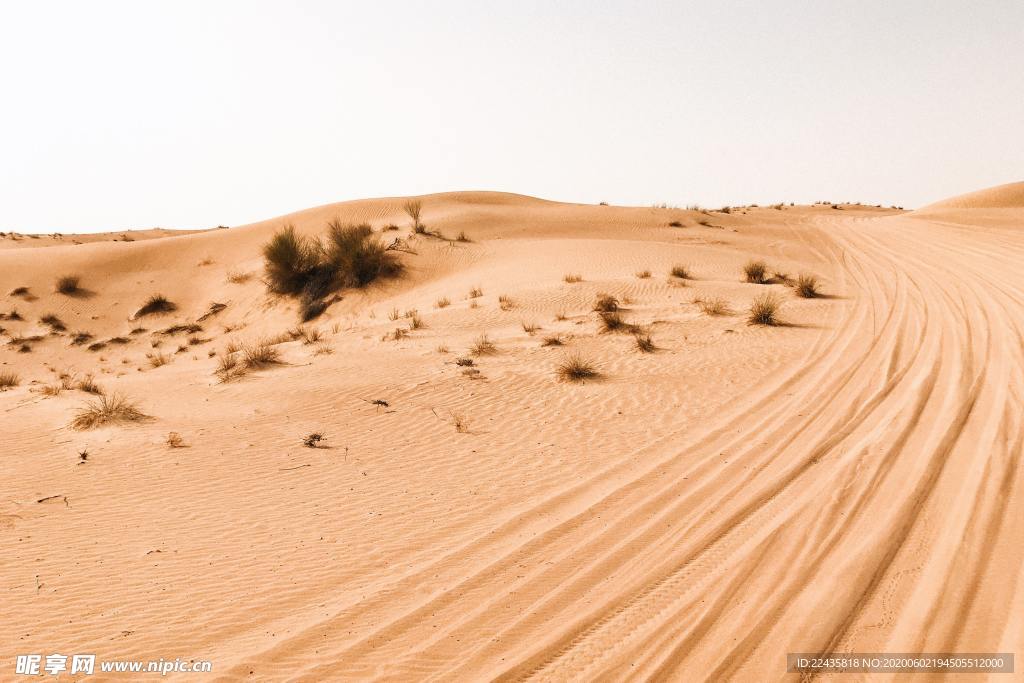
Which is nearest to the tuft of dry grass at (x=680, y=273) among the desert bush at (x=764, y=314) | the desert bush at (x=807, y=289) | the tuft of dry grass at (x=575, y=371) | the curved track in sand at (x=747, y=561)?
the desert bush at (x=807, y=289)

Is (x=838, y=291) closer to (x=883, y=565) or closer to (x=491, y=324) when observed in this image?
(x=491, y=324)

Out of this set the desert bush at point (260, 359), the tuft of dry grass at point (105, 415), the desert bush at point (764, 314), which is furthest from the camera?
the desert bush at point (764, 314)

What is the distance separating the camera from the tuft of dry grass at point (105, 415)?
9.42 metres

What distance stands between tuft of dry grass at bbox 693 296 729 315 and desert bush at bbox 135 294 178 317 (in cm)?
1997

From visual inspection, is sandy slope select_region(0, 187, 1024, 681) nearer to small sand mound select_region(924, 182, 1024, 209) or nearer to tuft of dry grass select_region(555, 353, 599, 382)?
tuft of dry grass select_region(555, 353, 599, 382)

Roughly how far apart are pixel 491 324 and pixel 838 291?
8352 millimetres

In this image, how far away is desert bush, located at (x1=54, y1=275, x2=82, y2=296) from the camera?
27.2 m

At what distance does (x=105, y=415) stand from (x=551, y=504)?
22.2ft

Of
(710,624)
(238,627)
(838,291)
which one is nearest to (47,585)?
(238,627)

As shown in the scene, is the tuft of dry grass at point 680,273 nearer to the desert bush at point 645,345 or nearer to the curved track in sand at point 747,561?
the desert bush at point 645,345

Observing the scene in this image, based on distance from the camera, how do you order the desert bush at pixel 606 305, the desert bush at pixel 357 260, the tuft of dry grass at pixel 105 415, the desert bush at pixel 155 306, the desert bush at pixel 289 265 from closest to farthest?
1. the tuft of dry grass at pixel 105 415
2. the desert bush at pixel 606 305
3. the desert bush at pixel 357 260
4. the desert bush at pixel 289 265
5. the desert bush at pixel 155 306

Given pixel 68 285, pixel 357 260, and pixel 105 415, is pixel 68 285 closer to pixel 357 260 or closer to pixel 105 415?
pixel 357 260

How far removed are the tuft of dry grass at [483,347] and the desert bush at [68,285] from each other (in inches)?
864

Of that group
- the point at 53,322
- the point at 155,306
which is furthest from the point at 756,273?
the point at 53,322
